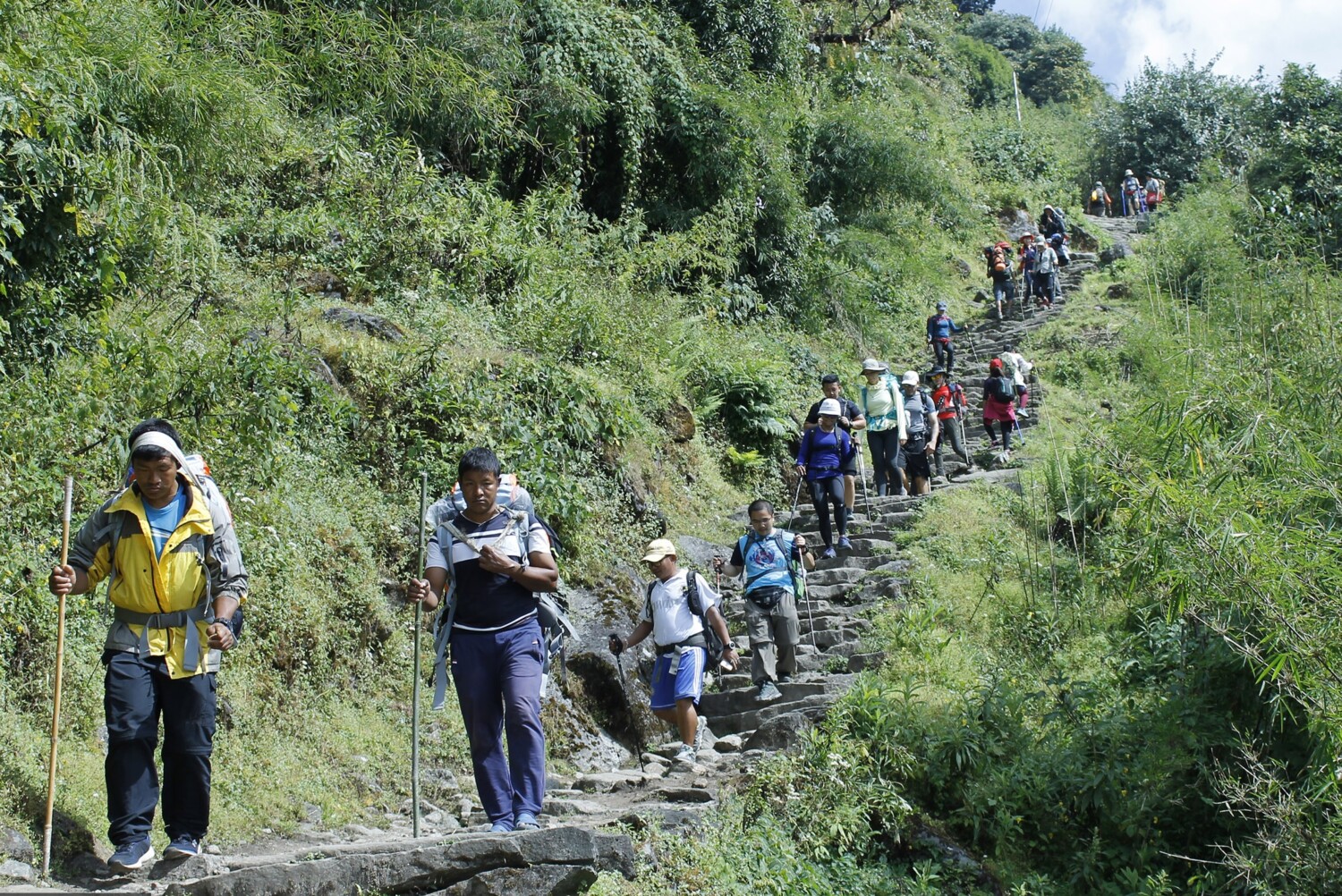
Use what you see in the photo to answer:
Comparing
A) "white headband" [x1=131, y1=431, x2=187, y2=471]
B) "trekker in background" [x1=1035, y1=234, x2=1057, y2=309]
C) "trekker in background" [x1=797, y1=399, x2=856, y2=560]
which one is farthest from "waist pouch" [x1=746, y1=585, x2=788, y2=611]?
"trekker in background" [x1=1035, y1=234, x2=1057, y2=309]

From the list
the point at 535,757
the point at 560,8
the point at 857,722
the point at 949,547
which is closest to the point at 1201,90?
the point at 560,8

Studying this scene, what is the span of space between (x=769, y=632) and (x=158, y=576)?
16.0 feet

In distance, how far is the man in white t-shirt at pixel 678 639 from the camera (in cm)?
780

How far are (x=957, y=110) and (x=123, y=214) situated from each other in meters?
32.2

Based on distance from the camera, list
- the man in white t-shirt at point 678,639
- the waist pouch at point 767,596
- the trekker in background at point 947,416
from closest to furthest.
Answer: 1. the man in white t-shirt at point 678,639
2. the waist pouch at point 767,596
3. the trekker in background at point 947,416

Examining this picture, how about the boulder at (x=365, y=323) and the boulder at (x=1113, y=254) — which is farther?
the boulder at (x=1113, y=254)

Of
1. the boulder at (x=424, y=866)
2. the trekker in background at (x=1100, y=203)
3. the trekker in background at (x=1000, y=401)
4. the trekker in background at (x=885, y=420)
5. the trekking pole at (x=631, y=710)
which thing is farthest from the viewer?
the trekker in background at (x=1100, y=203)

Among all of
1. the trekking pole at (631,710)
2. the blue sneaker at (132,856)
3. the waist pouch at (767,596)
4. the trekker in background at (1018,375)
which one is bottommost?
the trekking pole at (631,710)

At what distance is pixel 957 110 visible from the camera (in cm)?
3719

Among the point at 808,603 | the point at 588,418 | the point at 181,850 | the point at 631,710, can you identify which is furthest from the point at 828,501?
the point at 181,850

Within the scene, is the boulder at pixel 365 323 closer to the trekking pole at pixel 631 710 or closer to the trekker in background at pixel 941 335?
the trekking pole at pixel 631 710

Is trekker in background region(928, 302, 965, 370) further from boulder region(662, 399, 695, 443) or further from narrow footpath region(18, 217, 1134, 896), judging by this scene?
boulder region(662, 399, 695, 443)

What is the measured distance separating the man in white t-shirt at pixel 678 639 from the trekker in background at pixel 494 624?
2042 mm

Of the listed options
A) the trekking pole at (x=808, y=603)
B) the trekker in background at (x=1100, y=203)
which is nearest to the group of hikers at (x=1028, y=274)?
the trekker in background at (x=1100, y=203)
